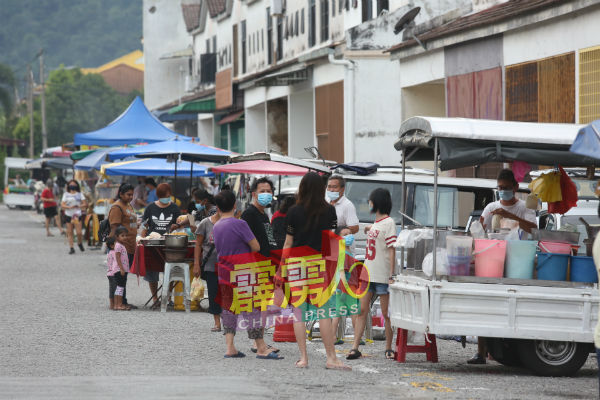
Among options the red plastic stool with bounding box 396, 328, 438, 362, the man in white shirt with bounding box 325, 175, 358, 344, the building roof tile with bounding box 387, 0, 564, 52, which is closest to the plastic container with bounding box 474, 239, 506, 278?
the red plastic stool with bounding box 396, 328, 438, 362

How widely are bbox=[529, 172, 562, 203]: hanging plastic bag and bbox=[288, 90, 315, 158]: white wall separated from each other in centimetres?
2705

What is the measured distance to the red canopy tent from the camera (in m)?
17.5

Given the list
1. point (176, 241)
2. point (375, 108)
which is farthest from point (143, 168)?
point (176, 241)

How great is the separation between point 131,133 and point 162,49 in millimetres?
43963

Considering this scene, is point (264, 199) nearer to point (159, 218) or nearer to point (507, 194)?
point (507, 194)

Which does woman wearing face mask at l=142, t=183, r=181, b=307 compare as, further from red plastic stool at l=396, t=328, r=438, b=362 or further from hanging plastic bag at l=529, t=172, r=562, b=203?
hanging plastic bag at l=529, t=172, r=562, b=203

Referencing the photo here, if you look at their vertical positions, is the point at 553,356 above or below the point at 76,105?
below

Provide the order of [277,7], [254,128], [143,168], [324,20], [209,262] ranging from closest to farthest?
[209,262] < [143,168] < [324,20] < [277,7] < [254,128]

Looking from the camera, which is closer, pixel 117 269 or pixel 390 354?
pixel 390 354

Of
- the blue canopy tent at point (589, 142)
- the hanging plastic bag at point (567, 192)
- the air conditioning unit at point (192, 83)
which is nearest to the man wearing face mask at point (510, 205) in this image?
the hanging plastic bag at point (567, 192)

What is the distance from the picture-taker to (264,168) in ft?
57.6

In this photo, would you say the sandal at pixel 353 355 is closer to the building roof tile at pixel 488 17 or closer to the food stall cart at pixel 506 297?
the food stall cart at pixel 506 297

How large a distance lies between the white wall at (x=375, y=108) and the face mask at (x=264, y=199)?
18.1 metres

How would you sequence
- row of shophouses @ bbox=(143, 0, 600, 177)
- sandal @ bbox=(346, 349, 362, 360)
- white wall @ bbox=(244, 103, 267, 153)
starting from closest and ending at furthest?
sandal @ bbox=(346, 349, 362, 360)
row of shophouses @ bbox=(143, 0, 600, 177)
white wall @ bbox=(244, 103, 267, 153)
